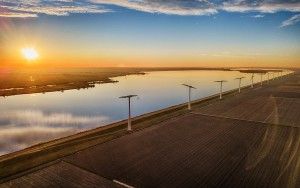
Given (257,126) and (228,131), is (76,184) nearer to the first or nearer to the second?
(228,131)

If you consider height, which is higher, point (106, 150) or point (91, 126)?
point (106, 150)

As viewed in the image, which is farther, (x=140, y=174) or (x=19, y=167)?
(x=19, y=167)

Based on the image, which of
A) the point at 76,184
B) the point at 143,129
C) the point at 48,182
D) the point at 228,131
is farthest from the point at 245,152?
the point at 48,182

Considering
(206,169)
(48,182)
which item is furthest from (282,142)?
(48,182)

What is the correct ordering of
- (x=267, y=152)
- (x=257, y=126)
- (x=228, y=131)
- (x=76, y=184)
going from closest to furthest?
1. (x=76, y=184)
2. (x=267, y=152)
3. (x=228, y=131)
4. (x=257, y=126)

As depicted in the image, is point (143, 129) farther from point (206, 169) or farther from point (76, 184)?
point (76, 184)

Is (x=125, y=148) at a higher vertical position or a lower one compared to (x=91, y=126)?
higher

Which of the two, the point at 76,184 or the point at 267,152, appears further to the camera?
the point at 267,152

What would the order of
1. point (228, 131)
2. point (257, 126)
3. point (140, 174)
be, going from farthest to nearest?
point (257, 126), point (228, 131), point (140, 174)

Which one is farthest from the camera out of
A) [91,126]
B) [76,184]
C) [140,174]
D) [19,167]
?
[91,126]
